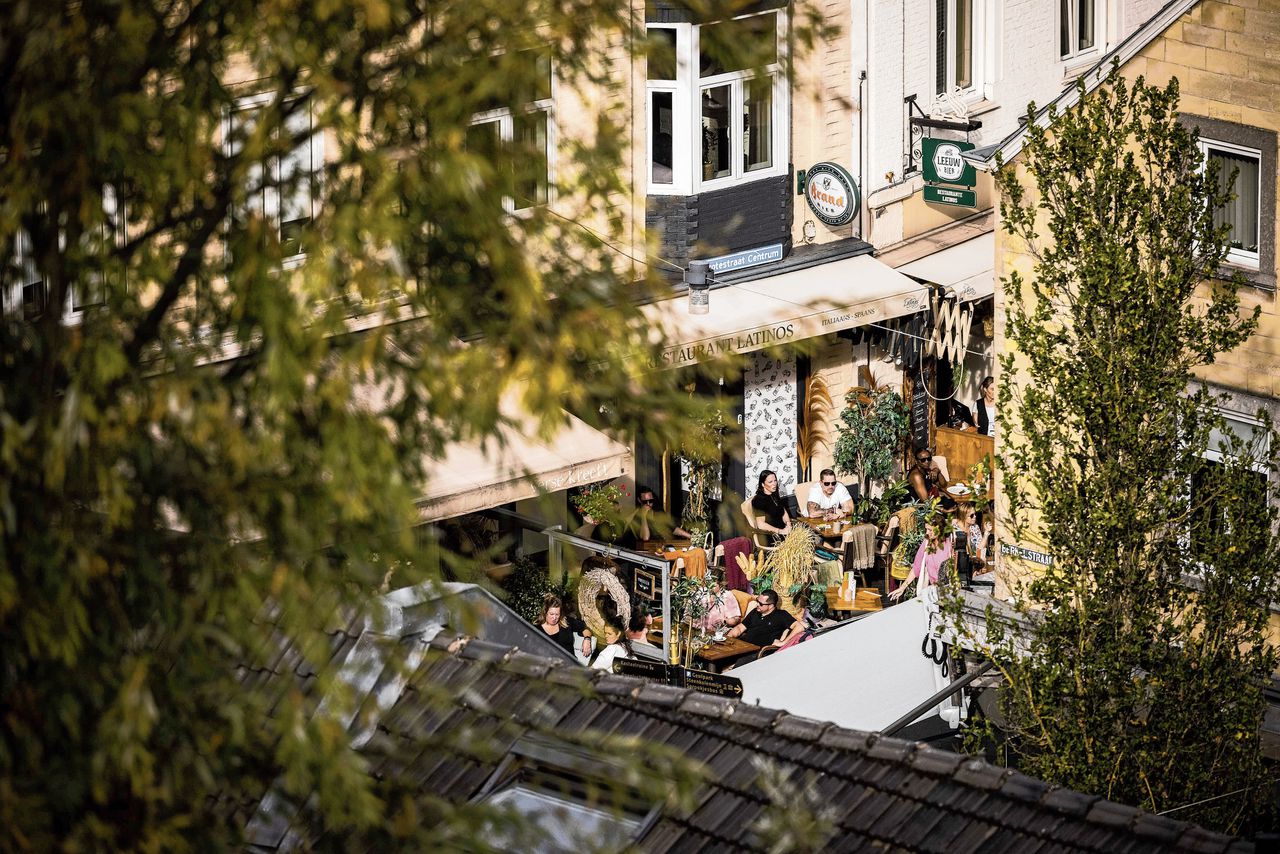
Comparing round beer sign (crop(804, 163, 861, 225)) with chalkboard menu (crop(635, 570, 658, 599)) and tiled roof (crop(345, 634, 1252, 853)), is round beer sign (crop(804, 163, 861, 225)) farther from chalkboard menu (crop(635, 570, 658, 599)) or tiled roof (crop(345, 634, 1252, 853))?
tiled roof (crop(345, 634, 1252, 853))

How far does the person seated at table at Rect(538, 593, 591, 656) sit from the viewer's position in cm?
1541

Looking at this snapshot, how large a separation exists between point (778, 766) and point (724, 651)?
29.4 feet

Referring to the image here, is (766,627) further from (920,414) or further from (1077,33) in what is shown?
(1077,33)

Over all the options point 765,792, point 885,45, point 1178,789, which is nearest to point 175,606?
point 765,792

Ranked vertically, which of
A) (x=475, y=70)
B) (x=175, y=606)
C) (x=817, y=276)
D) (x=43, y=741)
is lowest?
(x=817, y=276)

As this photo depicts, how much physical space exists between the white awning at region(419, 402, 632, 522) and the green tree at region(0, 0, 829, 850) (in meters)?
9.35

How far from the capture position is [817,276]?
2114 centimetres

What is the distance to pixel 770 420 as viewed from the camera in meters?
21.6

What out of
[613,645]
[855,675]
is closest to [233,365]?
[855,675]

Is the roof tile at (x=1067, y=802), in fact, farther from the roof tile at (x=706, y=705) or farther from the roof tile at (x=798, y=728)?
the roof tile at (x=706, y=705)

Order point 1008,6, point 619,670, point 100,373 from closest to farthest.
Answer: point 100,373, point 619,670, point 1008,6

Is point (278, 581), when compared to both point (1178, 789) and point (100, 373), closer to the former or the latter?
point (100, 373)

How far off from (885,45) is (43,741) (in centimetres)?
1876

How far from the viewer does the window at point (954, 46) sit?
896 inches
